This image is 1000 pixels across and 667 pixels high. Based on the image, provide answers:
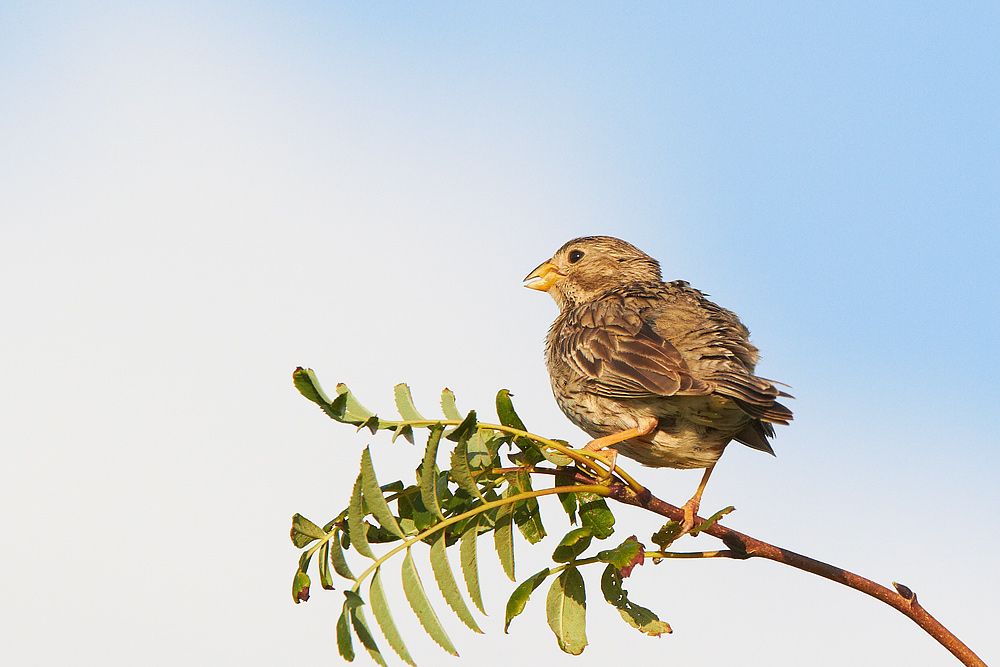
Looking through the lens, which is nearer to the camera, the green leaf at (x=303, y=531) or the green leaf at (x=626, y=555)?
the green leaf at (x=303, y=531)

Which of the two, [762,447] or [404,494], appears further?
[762,447]

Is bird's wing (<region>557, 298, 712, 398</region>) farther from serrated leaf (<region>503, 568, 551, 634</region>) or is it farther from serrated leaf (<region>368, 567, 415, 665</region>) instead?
serrated leaf (<region>368, 567, 415, 665</region>)

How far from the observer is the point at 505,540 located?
3377 mm

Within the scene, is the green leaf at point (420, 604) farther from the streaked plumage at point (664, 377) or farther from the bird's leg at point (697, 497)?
the bird's leg at point (697, 497)

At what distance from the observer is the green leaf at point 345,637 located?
9.29 feet

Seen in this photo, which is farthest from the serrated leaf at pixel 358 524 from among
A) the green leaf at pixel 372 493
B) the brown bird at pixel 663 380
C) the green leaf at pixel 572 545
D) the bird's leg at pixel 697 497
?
the bird's leg at pixel 697 497

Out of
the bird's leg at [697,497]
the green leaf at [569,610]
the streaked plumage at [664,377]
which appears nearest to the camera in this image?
the green leaf at [569,610]

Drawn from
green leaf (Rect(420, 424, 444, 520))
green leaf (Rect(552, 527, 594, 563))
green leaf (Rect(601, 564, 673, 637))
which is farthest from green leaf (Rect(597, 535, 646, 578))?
green leaf (Rect(420, 424, 444, 520))

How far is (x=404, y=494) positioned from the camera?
3.25 meters

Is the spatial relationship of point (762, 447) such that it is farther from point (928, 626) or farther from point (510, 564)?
point (510, 564)

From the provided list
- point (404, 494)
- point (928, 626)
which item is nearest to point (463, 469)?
point (404, 494)

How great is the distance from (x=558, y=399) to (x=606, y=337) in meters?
0.54

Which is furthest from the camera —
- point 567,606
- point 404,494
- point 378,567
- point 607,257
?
point 607,257

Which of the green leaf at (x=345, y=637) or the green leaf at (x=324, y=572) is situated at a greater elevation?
the green leaf at (x=324, y=572)
